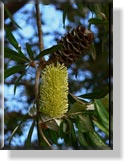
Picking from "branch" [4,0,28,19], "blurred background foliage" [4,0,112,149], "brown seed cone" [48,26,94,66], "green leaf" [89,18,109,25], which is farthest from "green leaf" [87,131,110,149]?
"branch" [4,0,28,19]

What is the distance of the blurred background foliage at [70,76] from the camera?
0.93 metres

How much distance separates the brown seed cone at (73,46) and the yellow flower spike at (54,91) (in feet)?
0.07

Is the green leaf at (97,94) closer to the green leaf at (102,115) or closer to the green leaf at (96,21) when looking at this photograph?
the green leaf at (102,115)

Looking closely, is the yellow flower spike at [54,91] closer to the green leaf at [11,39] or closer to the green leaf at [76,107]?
the green leaf at [76,107]

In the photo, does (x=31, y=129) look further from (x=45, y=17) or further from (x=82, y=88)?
(x=45, y=17)

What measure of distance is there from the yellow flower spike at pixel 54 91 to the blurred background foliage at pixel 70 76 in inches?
0.9

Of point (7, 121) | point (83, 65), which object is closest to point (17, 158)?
point (7, 121)

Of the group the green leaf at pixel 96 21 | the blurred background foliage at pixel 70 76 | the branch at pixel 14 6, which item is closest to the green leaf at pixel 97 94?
the blurred background foliage at pixel 70 76

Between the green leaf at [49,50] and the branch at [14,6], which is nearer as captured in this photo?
the green leaf at [49,50]

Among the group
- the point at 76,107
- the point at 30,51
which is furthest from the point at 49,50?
the point at 76,107

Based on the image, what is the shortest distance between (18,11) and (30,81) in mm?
250

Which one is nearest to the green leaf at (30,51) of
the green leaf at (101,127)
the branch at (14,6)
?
the branch at (14,6)

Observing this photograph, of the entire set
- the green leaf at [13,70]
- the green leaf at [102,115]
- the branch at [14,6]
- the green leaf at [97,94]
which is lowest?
the green leaf at [102,115]

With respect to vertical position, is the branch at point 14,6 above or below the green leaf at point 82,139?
above
